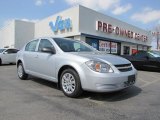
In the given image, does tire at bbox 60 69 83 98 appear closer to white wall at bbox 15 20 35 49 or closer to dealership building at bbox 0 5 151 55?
dealership building at bbox 0 5 151 55

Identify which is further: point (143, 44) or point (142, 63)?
point (143, 44)

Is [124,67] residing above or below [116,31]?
below

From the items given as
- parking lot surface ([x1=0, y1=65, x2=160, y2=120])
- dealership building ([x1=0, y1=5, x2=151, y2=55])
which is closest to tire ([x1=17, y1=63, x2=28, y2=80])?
parking lot surface ([x1=0, y1=65, x2=160, y2=120])

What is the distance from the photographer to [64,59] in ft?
18.5

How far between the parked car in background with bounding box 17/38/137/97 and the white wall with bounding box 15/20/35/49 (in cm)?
2160

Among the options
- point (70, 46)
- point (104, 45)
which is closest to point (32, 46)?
point (70, 46)

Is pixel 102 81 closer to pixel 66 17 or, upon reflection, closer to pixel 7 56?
Answer: pixel 7 56

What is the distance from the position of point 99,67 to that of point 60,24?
54.8 feet

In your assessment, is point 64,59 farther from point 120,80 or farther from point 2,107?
point 2,107

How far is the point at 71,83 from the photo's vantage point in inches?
214

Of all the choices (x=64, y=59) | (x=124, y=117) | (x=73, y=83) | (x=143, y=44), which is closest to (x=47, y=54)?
(x=64, y=59)

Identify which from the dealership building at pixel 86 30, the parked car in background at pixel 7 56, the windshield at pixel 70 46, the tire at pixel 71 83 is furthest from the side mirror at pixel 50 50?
the dealership building at pixel 86 30

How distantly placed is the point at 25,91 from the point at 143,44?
1140 inches

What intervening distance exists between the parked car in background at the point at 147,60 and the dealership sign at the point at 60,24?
28.3ft
